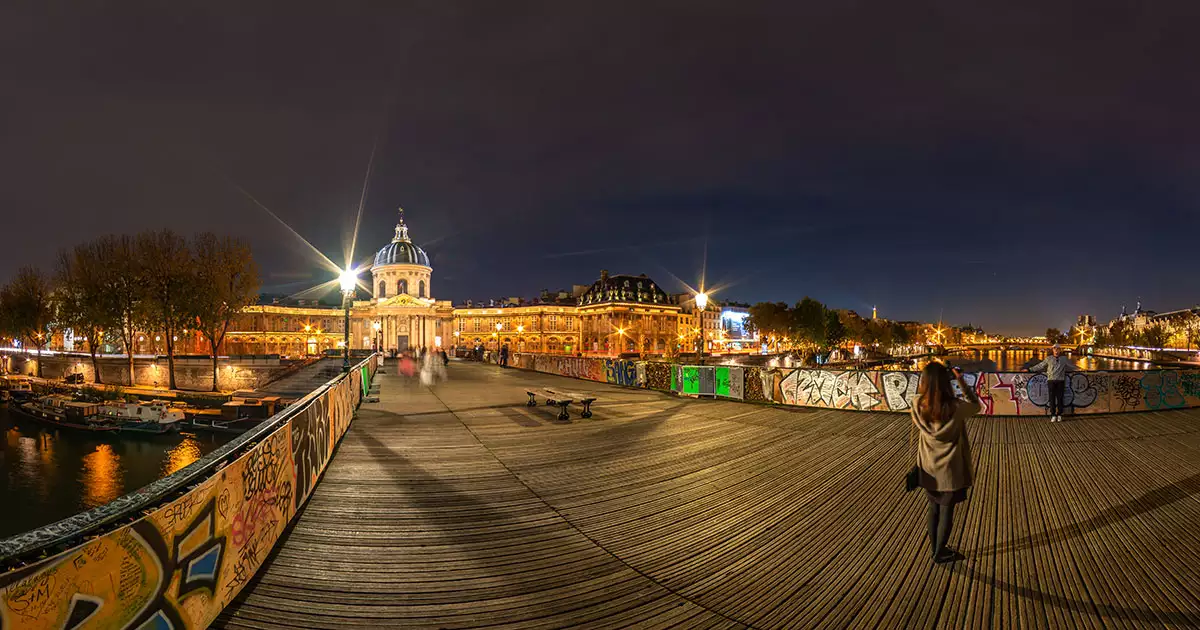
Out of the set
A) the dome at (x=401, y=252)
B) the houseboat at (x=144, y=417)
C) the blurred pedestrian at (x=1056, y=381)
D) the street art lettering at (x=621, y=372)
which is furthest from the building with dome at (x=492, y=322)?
the blurred pedestrian at (x=1056, y=381)

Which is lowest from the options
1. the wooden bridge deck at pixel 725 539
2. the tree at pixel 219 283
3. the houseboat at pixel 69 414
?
the houseboat at pixel 69 414

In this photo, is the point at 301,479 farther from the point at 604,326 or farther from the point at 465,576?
the point at 604,326

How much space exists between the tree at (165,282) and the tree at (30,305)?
834 inches

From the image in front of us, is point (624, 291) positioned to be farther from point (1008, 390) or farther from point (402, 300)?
point (1008, 390)

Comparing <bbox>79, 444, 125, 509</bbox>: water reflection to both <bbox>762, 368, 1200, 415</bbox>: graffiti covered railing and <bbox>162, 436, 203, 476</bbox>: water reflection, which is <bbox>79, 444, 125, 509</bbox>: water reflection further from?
<bbox>762, 368, 1200, 415</bbox>: graffiti covered railing

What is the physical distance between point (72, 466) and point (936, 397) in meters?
39.7

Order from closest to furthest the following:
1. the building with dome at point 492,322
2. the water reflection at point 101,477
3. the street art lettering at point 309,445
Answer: the street art lettering at point 309,445 < the water reflection at point 101,477 < the building with dome at point 492,322

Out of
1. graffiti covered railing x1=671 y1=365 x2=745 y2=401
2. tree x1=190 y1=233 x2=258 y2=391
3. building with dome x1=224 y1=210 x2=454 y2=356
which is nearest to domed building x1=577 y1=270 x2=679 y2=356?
building with dome x1=224 y1=210 x2=454 y2=356

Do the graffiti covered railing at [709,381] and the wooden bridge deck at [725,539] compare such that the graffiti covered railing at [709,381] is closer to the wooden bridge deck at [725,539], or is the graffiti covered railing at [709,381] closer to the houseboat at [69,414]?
the wooden bridge deck at [725,539]

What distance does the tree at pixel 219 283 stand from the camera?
4438 cm

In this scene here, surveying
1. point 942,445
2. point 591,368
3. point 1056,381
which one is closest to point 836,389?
point 1056,381

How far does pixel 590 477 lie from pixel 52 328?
249 ft

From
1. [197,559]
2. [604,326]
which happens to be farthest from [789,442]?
[604,326]

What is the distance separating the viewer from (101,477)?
2603 centimetres
